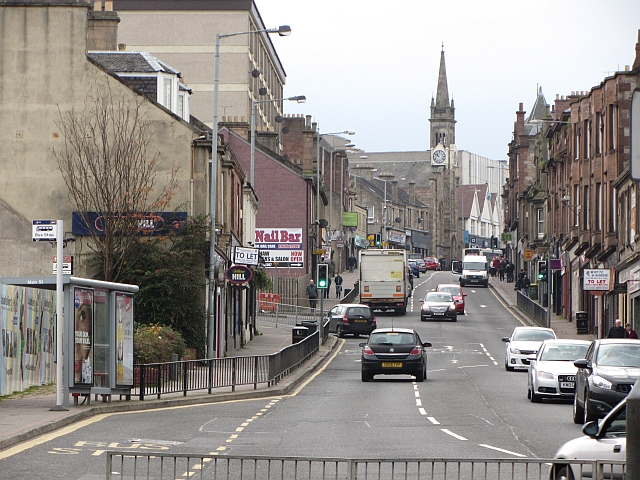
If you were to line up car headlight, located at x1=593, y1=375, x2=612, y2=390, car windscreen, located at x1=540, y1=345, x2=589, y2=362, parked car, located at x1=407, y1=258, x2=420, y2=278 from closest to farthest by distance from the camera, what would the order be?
car headlight, located at x1=593, y1=375, x2=612, y2=390 < car windscreen, located at x1=540, y1=345, x2=589, y2=362 < parked car, located at x1=407, y1=258, x2=420, y2=278

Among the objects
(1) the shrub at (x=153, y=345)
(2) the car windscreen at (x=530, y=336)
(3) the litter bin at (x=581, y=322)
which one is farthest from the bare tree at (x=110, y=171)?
(3) the litter bin at (x=581, y=322)

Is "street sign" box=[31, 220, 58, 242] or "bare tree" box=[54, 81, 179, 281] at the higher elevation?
"bare tree" box=[54, 81, 179, 281]

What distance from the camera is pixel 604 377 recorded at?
19.0 meters

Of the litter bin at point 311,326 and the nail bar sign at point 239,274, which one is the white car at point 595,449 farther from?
the litter bin at point 311,326

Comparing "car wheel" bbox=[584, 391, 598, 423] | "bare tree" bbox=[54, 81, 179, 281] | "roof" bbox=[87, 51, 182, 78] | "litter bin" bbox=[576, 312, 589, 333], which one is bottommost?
"litter bin" bbox=[576, 312, 589, 333]

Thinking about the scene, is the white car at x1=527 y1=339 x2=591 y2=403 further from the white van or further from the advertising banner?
the white van

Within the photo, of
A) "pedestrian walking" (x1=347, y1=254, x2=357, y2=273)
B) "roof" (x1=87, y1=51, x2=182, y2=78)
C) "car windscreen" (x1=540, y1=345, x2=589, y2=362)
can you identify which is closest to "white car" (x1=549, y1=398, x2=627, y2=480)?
"car windscreen" (x1=540, y1=345, x2=589, y2=362)

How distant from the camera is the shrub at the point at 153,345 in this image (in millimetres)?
27266

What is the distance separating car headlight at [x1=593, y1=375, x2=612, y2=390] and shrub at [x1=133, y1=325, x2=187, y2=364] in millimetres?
11773

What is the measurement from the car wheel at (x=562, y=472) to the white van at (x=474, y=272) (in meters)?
81.9

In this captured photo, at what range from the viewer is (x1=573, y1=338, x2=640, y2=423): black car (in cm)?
1872

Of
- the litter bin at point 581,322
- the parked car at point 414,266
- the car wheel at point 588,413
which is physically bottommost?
the litter bin at point 581,322

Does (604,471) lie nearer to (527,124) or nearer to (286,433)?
(286,433)

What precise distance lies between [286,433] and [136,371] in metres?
9.14
